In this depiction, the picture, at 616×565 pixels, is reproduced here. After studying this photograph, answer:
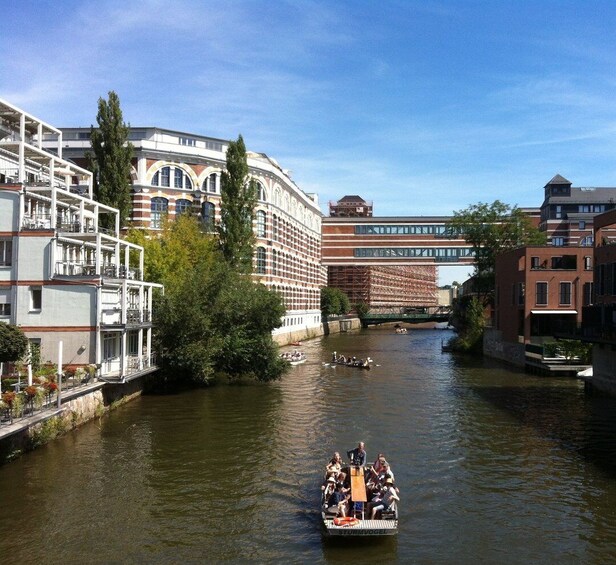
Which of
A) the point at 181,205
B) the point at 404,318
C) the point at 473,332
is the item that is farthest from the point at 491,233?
the point at 404,318

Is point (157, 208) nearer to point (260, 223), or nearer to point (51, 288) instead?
point (260, 223)

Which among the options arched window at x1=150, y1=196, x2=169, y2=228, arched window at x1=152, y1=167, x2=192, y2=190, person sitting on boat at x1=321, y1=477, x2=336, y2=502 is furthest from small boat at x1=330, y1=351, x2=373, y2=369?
person sitting on boat at x1=321, y1=477, x2=336, y2=502

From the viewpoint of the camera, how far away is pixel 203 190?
235 ft

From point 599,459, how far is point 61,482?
21.3 meters

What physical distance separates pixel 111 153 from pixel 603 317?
4005 cm

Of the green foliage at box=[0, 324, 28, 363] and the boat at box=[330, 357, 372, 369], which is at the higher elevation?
the green foliage at box=[0, 324, 28, 363]

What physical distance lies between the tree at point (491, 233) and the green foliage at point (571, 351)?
28.4 meters

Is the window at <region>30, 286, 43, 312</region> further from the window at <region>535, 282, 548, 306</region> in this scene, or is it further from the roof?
the roof

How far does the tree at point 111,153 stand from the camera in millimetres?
53750

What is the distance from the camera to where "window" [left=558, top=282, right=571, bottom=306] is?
61.4 m

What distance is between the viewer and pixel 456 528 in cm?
1955

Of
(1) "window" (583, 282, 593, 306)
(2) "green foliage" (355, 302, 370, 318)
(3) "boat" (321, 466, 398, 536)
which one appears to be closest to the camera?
(3) "boat" (321, 466, 398, 536)

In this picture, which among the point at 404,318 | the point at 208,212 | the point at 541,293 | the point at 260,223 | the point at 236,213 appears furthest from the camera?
the point at 404,318

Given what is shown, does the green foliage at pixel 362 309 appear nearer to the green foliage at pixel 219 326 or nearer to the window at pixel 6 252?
the green foliage at pixel 219 326
